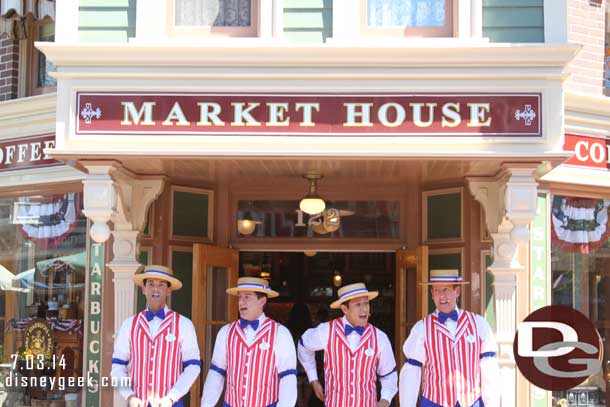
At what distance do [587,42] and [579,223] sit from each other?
5.85 feet

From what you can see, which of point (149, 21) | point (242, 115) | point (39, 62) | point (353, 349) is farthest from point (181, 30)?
point (353, 349)

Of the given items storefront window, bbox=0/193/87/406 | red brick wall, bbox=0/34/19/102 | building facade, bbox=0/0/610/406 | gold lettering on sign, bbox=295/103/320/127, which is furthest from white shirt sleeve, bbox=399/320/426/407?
red brick wall, bbox=0/34/19/102

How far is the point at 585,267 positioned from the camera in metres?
9.43

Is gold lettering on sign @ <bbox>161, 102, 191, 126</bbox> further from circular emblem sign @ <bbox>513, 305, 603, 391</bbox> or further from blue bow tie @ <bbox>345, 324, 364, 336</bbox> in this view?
circular emblem sign @ <bbox>513, 305, 603, 391</bbox>

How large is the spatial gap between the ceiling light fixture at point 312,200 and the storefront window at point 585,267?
7.23 ft

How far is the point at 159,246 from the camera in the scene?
30.6 feet

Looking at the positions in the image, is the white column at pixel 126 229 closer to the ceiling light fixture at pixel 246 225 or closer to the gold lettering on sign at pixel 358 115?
the ceiling light fixture at pixel 246 225

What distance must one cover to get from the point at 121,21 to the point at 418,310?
3825 mm

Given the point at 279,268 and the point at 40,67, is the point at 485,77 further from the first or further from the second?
the point at 279,268

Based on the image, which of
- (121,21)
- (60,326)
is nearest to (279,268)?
(60,326)

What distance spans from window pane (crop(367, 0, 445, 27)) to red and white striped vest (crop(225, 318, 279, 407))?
9.25 ft

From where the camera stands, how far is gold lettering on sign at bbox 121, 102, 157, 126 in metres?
7.78

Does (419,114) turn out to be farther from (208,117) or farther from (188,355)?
(188,355)

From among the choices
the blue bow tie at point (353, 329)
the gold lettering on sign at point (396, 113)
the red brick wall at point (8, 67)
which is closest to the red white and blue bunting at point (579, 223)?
the gold lettering on sign at point (396, 113)
